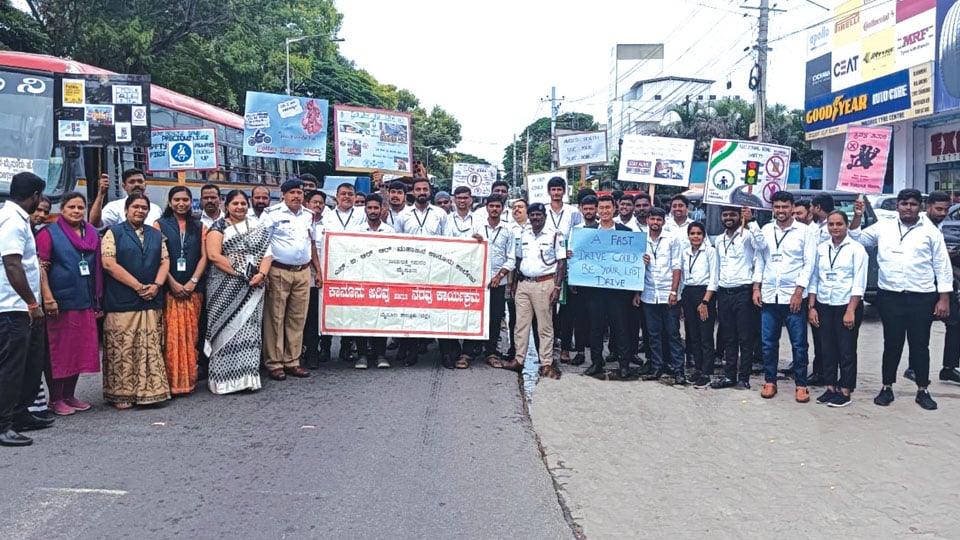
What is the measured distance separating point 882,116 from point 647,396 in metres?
Result: 16.7

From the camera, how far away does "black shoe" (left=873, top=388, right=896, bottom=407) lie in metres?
6.86

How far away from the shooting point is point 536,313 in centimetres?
776

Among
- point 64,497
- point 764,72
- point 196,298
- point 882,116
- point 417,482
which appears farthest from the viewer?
point 882,116

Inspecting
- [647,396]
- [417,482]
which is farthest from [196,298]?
[647,396]

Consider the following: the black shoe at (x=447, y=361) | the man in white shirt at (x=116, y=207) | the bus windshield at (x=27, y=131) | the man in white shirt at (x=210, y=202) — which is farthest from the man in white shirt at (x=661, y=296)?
the bus windshield at (x=27, y=131)

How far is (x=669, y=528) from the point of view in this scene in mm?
4285

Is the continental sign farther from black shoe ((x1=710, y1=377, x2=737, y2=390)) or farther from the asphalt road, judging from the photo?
the asphalt road

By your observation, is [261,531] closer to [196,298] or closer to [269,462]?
[269,462]

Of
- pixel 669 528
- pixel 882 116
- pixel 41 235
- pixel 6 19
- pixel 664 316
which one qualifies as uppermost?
pixel 6 19

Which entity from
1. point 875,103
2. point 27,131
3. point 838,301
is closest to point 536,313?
point 838,301

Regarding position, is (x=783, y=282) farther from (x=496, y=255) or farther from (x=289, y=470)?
(x=289, y=470)

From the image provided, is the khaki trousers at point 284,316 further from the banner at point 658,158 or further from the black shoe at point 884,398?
the banner at point 658,158

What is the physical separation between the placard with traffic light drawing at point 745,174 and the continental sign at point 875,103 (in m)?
12.2

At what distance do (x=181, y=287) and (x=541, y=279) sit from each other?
328cm
